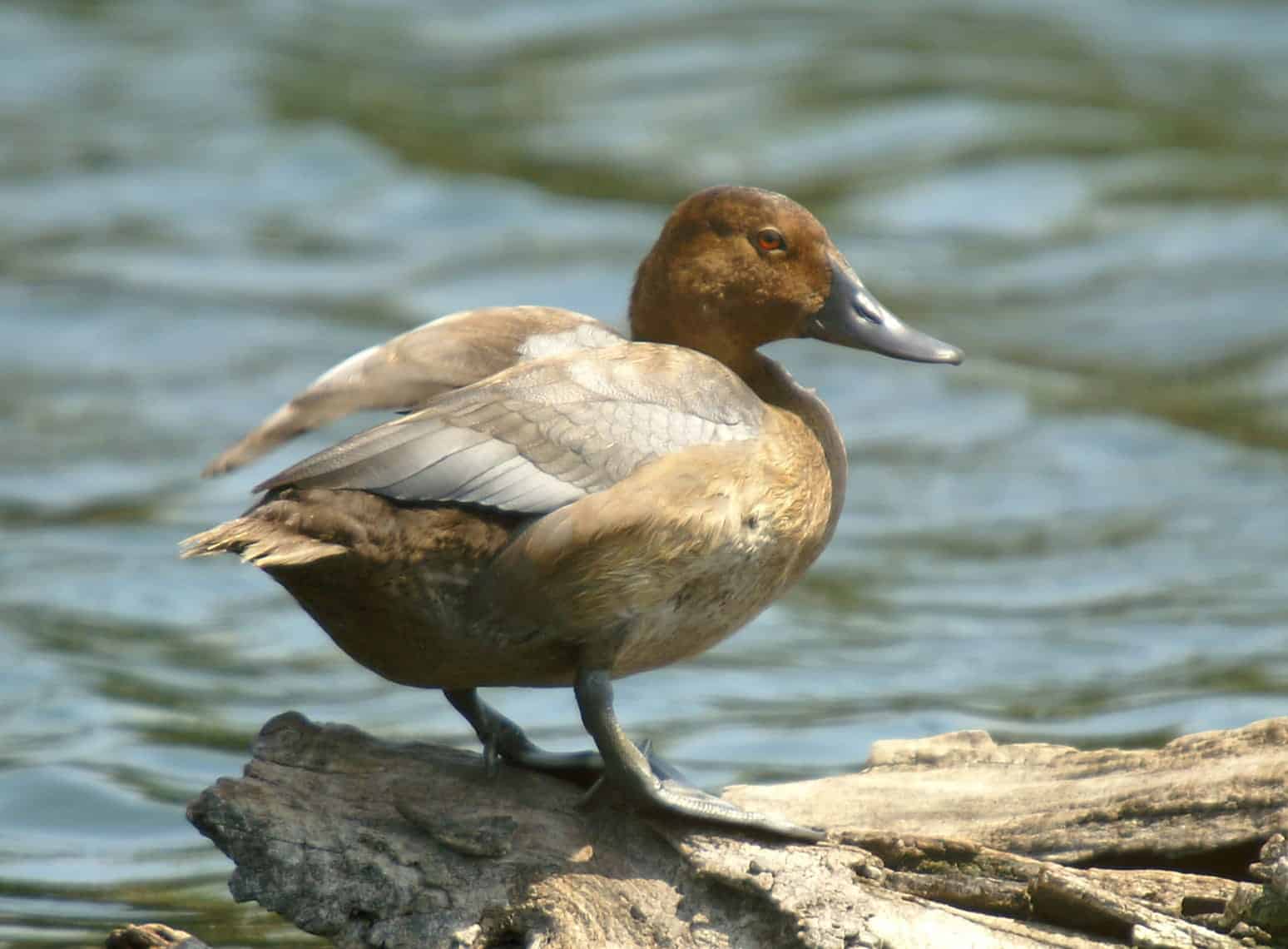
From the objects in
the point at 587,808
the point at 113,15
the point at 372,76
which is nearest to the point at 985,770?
the point at 587,808

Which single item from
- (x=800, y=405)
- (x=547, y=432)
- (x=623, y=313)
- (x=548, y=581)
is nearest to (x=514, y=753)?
(x=548, y=581)

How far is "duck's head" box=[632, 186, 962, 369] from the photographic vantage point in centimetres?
442

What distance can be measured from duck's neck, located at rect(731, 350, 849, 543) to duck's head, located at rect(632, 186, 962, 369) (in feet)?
0.12

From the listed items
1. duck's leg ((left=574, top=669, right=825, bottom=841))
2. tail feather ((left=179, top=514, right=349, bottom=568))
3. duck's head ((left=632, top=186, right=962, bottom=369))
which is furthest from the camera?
duck's head ((left=632, top=186, right=962, bottom=369))

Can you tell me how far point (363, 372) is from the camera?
4566mm

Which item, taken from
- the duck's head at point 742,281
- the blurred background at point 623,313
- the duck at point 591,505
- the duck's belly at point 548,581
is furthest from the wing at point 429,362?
the blurred background at point 623,313

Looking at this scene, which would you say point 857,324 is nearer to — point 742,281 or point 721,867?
point 742,281

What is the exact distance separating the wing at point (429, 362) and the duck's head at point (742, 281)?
0.18 meters

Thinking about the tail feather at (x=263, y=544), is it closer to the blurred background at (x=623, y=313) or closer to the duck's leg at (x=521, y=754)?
the duck's leg at (x=521, y=754)

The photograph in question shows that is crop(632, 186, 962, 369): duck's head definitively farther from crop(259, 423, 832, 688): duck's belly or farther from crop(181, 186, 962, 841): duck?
crop(259, 423, 832, 688): duck's belly

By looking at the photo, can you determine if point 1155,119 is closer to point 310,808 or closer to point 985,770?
point 985,770

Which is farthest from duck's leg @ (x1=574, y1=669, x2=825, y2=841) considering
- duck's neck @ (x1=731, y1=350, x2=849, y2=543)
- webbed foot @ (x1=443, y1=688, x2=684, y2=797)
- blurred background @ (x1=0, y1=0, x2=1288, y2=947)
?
blurred background @ (x1=0, y1=0, x2=1288, y2=947)

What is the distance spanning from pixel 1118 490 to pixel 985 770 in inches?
211

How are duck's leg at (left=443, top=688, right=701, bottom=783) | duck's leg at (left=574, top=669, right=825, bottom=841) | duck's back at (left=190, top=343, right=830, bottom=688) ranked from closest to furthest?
duck's back at (left=190, top=343, right=830, bottom=688)
duck's leg at (left=574, top=669, right=825, bottom=841)
duck's leg at (left=443, top=688, right=701, bottom=783)
